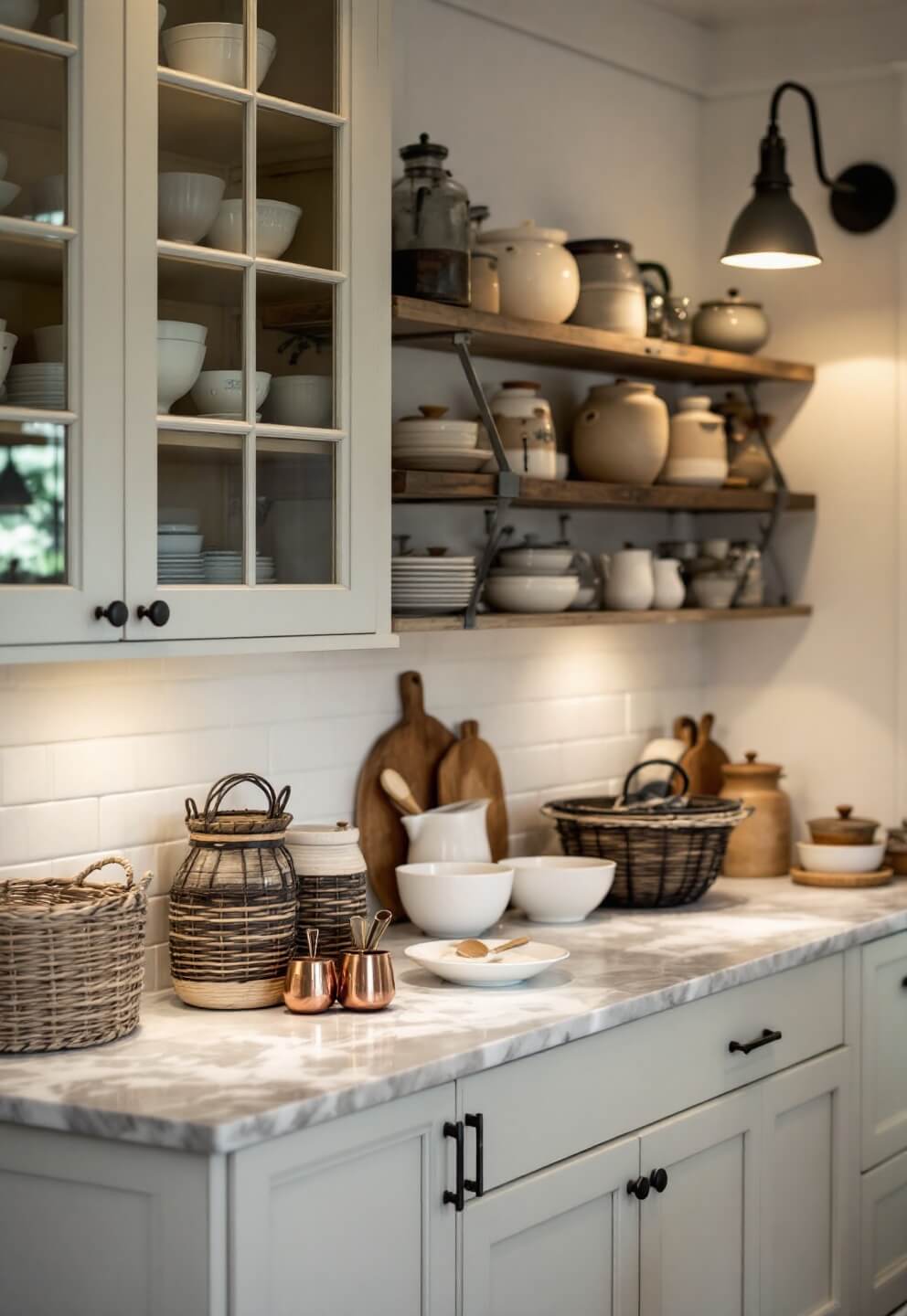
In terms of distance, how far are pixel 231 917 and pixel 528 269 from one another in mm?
1387

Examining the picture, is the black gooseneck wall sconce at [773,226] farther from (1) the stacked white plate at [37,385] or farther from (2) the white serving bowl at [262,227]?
(1) the stacked white plate at [37,385]

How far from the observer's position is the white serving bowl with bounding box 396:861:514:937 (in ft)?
9.56

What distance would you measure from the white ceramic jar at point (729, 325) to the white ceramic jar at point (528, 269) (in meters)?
0.67

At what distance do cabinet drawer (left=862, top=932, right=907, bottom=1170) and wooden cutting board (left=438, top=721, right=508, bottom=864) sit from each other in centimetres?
77

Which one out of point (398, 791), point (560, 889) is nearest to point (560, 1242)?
point (560, 889)

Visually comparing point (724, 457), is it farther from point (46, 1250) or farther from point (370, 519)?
point (46, 1250)

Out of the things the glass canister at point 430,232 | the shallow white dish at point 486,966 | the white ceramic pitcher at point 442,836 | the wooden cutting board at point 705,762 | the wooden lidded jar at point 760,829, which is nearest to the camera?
the shallow white dish at point 486,966

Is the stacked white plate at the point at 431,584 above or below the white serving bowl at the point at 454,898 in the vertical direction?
above

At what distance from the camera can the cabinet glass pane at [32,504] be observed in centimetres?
212

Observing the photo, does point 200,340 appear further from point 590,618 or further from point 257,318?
point 590,618

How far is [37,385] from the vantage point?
7.12 feet

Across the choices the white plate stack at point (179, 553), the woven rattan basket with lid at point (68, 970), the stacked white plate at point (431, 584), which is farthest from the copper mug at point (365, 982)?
the stacked white plate at point (431, 584)

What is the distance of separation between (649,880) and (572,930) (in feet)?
0.81

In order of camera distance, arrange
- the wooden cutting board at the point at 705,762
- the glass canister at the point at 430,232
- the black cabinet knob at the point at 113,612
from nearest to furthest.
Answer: the black cabinet knob at the point at 113,612 < the glass canister at the point at 430,232 < the wooden cutting board at the point at 705,762
